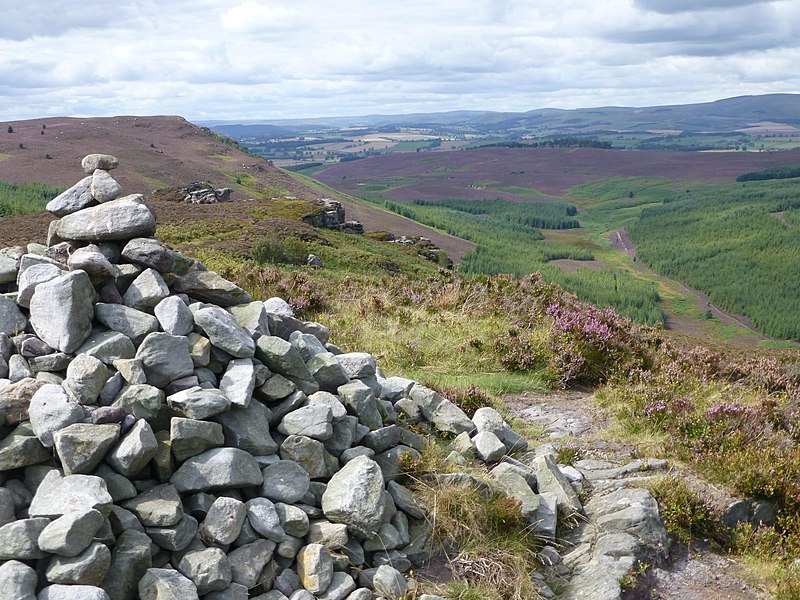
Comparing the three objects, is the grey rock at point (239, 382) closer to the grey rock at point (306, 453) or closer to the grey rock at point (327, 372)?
the grey rock at point (306, 453)

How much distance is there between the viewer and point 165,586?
16.7 feet

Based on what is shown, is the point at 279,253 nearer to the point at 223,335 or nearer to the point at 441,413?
the point at 441,413

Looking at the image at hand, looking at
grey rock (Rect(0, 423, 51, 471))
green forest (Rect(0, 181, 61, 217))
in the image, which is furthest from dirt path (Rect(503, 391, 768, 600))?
green forest (Rect(0, 181, 61, 217))

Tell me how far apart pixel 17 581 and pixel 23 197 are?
74.5 m

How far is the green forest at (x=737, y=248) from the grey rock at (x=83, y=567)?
113 meters

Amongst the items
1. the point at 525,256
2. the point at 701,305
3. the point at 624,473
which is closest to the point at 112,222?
the point at 624,473

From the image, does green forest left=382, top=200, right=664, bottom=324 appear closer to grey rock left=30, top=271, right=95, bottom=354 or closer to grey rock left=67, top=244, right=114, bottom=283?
grey rock left=67, top=244, right=114, bottom=283

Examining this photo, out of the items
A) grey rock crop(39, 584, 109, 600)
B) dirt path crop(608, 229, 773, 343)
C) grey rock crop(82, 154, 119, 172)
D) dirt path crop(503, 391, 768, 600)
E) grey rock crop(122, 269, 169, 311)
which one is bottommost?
dirt path crop(608, 229, 773, 343)

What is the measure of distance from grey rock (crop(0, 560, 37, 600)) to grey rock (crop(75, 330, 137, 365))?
209 cm

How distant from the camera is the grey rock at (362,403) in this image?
727cm

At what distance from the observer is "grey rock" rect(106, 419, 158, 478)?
18.1 ft

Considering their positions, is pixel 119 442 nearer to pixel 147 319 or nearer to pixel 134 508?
pixel 134 508

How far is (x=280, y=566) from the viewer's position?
19.1 feet

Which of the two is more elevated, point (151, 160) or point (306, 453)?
point (151, 160)
